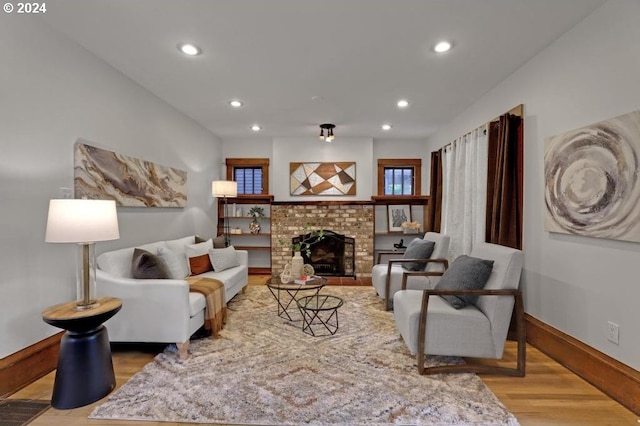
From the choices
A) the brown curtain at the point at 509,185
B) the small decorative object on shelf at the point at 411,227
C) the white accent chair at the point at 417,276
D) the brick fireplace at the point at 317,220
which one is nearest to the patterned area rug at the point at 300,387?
the white accent chair at the point at 417,276

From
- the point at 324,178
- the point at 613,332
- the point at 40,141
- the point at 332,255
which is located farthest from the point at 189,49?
the point at 332,255

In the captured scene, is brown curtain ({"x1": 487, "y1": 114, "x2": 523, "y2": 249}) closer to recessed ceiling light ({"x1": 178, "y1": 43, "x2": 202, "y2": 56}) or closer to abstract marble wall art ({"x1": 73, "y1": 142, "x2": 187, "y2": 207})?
recessed ceiling light ({"x1": 178, "y1": 43, "x2": 202, "y2": 56})

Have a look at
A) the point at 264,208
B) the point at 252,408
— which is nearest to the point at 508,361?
the point at 252,408

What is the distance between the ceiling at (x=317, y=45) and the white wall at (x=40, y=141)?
23 centimetres

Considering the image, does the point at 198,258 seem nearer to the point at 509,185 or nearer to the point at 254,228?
the point at 254,228

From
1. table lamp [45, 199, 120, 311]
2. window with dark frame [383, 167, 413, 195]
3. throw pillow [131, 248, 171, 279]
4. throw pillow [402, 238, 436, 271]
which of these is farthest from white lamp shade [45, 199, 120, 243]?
window with dark frame [383, 167, 413, 195]

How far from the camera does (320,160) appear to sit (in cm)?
580

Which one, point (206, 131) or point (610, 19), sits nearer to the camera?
point (610, 19)

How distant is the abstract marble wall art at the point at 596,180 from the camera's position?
6.30 feet

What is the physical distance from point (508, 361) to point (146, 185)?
13.3 ft

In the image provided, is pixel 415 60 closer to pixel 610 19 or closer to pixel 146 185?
pixel 610 19

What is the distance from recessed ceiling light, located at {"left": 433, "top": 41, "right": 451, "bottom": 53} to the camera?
2533 millimetres

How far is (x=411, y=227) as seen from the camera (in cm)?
568

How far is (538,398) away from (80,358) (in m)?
3.02
